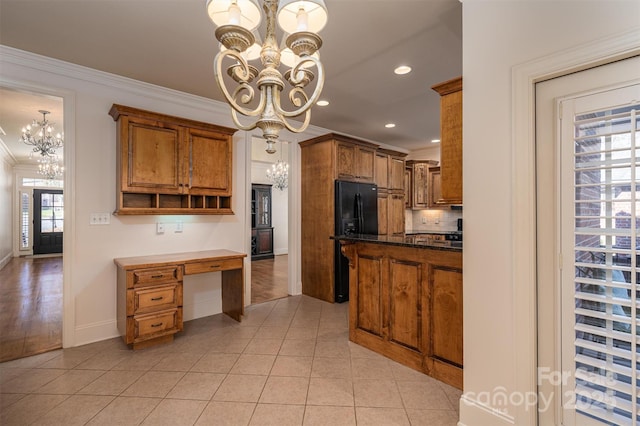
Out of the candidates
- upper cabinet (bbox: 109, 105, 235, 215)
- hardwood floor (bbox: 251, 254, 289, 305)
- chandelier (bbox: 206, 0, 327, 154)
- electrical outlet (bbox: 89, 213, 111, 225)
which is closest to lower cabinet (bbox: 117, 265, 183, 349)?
electrical outlet (bbox: 89, 213, 111, 225)

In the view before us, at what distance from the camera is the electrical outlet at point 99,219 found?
3092mm

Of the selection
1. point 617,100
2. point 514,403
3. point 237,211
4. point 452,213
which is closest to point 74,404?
point 237,211

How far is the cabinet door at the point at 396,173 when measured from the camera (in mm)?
5461

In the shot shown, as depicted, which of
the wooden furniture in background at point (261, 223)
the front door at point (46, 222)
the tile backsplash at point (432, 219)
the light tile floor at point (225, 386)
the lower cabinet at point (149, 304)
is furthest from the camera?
the front door at point (46, 222)

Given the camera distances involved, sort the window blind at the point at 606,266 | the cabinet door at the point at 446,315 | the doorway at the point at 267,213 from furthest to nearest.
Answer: the doorway at the point at 267,213, the cabinet door at the point at 446,315, the window blind at the point at 606,266

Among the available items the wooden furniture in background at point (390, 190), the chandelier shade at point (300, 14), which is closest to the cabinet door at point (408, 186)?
the wooden furniture in background at point (390, 190)

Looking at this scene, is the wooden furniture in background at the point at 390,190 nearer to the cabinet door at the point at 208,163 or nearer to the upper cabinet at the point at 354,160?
the upper cabinet at the point at 354,160

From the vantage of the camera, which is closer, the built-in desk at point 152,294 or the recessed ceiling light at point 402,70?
the built-in desk at point 152,294

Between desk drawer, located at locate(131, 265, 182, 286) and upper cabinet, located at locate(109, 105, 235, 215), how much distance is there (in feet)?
2.14

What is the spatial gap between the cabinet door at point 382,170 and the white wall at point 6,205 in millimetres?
8035

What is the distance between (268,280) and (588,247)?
201 inches

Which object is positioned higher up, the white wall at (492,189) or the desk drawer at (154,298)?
the white wall at (492,189)

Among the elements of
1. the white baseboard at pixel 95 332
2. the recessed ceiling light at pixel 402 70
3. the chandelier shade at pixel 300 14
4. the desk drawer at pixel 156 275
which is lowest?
the white baseboard at pixel 95 332

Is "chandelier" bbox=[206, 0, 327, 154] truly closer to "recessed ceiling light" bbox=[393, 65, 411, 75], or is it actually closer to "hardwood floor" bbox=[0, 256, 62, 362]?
"recessed ceiling light" bbox=[393, 65, 411, 75]
